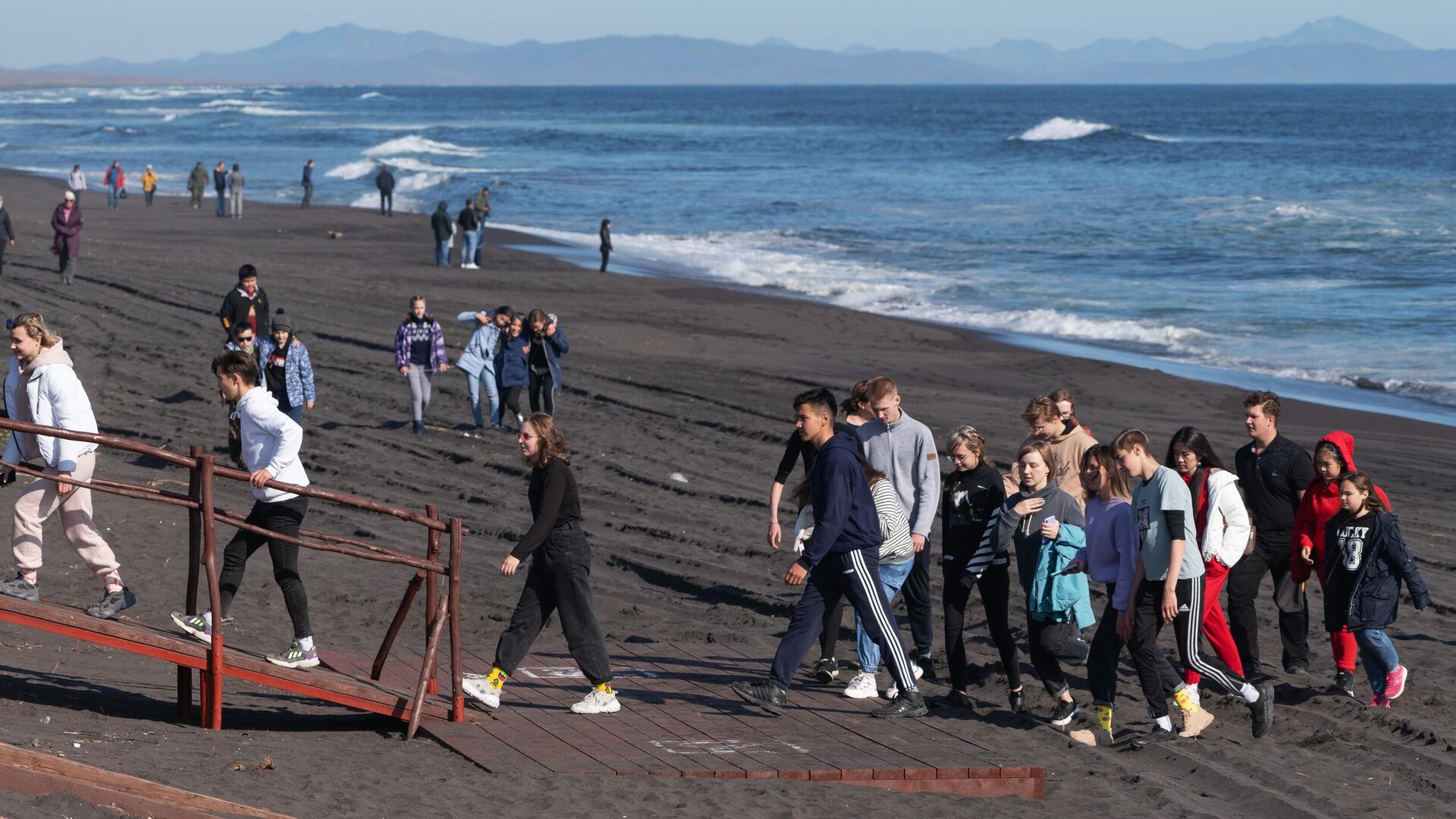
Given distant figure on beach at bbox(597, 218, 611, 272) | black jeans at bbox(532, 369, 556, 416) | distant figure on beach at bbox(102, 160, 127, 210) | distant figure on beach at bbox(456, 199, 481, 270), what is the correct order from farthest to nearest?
distant figure on beach at bbox(102, 160, 127, 210) → distant figure on beach at bbox(597, 218, 611, 272) → distant figure on beach at bbox(456, 199, 481, 270) → black jeans at bbox(532, 369, 556, 416)

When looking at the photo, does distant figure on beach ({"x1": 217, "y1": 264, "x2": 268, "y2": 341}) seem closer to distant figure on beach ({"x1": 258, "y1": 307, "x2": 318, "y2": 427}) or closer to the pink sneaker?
distant figure on beach ({"x1": 258, "y1": 307, "x2": 318, "y2": 427})

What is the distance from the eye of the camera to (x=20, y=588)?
7047 mm

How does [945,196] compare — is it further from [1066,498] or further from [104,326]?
[1066,498]

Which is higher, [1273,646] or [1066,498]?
[1066,498]

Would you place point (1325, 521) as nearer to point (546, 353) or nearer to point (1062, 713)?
point (1062, 713)

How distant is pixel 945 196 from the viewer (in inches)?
2069

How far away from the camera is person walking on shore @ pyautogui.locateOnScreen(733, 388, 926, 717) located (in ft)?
22.9

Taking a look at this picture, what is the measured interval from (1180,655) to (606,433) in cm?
825

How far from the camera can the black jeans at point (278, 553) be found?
708 cm

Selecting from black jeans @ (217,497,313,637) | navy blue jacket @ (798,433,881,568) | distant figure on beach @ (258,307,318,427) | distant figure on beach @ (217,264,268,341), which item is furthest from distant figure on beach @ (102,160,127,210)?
navy blue jacket @ (798,433,881,568)

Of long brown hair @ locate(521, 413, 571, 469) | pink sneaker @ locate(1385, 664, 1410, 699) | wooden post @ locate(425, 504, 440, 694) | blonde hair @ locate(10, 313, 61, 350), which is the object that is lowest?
pink sneaker @ locate(1385, 664, 1410, 699)

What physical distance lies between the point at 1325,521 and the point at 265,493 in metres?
5.64

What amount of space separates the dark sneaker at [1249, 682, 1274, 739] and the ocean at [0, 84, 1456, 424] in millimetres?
12180

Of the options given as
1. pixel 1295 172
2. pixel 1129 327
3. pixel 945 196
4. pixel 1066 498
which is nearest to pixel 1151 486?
pixel 1066 498
